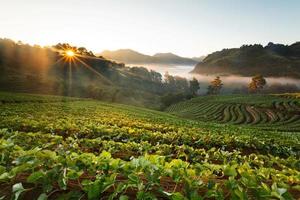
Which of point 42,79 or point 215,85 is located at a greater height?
point 42,79

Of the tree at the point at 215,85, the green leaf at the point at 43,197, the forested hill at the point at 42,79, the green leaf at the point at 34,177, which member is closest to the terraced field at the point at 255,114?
the forested hill at the point at 42,79

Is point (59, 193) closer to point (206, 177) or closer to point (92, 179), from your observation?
point (92, 179)

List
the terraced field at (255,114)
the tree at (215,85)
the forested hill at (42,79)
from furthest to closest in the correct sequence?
the tree at (215,85), the forested hill at (42,79), the terraced field at (255,114)

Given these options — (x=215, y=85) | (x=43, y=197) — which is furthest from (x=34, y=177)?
(x=215, y=85)

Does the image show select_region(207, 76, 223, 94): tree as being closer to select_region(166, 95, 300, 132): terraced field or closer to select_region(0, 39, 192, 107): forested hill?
select_region(0, 39, 192, 107): forested hill

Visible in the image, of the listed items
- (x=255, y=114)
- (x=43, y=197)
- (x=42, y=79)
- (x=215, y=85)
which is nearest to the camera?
(x=43, y=197)

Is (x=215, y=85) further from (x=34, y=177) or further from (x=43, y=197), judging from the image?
(x=43, y=197)

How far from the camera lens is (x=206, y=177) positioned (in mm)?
3842

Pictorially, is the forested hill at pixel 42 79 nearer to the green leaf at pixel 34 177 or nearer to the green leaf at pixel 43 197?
the green leaf at pixel 34 177

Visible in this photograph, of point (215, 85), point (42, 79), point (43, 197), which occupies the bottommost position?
point (215, 85)

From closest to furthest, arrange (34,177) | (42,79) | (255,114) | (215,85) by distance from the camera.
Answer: (34,177) < (255,114) < (42,79) < (215,85)

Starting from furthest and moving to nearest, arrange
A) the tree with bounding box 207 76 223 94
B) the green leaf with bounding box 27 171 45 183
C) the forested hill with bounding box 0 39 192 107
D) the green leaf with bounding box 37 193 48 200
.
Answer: the tree with bounding box 207 76 223 94 < the forested hill with bounding box 0 39 192 107 < the green leaf with bounding box 27 171 45 183 < the green leaf with bounding box 37 193 48 200

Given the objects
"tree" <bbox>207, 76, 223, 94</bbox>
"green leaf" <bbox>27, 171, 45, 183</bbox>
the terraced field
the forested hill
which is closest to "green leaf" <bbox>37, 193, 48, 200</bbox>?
"green leaf" <bbox>27, 171, 45, 183</bbox>

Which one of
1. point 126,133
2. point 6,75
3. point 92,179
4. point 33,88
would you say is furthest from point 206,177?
point 6,75
